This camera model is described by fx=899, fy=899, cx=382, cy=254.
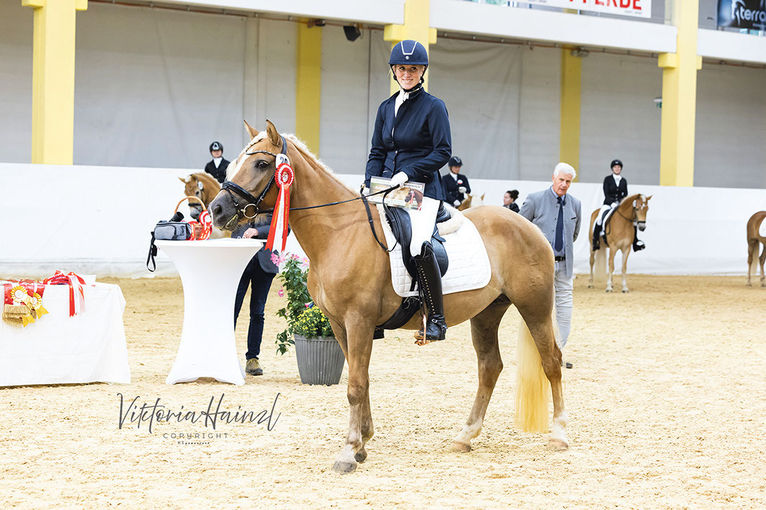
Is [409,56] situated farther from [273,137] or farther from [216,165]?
[216,165]

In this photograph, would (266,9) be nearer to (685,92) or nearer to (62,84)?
(62,84)

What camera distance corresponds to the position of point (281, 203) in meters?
4.56

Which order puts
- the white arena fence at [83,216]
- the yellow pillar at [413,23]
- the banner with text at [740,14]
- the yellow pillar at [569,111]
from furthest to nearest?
the yellow pillar at [569,111], the banner with text at [740,14], the yellow pillar at [413,23], the white arena fence at [83,216]

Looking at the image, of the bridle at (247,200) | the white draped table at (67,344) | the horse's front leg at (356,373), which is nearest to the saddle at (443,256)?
the bridle at (247,200)

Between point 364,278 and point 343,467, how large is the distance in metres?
0.95

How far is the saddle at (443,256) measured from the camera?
4.68 m

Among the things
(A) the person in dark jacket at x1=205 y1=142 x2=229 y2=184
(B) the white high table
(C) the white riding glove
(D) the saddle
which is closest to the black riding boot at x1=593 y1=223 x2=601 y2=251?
(A) the person in dark jacket at x1=205 y1=142 x2=229 y2=184

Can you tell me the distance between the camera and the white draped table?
628 centimetres

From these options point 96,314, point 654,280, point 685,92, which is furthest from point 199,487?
point 685,92

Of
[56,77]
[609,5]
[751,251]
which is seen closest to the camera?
[56,77]

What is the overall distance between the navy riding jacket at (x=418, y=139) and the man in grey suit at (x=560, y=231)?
303 centimetres

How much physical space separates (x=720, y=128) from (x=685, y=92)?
18.3ft

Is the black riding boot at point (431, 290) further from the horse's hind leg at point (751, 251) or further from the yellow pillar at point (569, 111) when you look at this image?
the yellow pillar at point (569, 111)

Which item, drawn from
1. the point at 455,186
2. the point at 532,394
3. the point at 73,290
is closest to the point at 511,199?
the point at 455,186
